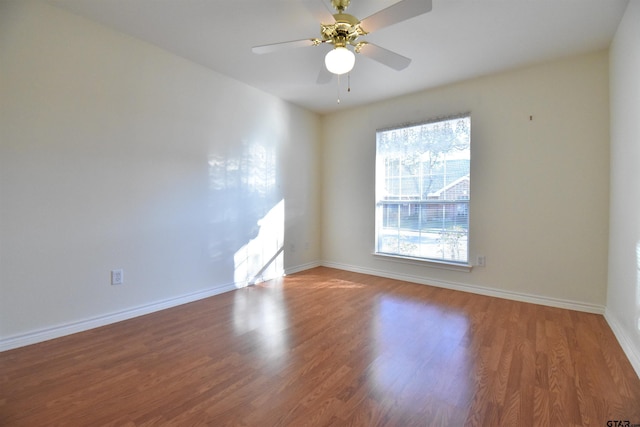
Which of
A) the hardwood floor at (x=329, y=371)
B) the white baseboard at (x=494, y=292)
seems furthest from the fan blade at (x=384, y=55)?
the white baseboard at (x=494, y=292)

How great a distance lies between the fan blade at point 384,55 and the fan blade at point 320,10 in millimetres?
309

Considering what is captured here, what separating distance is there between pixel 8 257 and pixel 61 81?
53.7 inches

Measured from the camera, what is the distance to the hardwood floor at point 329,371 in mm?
1424

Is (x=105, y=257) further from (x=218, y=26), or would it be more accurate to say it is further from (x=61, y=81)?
(x=218, y=26)

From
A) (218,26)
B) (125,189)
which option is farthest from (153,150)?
(218,26)

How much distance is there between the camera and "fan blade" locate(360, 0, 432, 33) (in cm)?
160

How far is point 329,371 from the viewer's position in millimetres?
1782

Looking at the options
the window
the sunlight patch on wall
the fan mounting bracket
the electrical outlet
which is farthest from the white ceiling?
the electrical outlet

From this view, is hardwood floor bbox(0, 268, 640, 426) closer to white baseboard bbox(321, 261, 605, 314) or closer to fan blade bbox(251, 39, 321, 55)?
white baseboard bbox(321, 261, 605, 314)

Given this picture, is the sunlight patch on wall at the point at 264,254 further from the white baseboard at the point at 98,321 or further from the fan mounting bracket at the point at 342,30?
the fan mounting bracket at the point at 342,30

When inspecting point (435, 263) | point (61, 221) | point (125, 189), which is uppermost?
point (125, 189)

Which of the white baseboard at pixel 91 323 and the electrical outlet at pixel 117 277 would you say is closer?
the white baseboard at pixel 91 323

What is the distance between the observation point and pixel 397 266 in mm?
3992

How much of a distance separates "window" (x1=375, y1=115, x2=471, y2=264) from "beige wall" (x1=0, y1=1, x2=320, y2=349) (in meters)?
1.78
